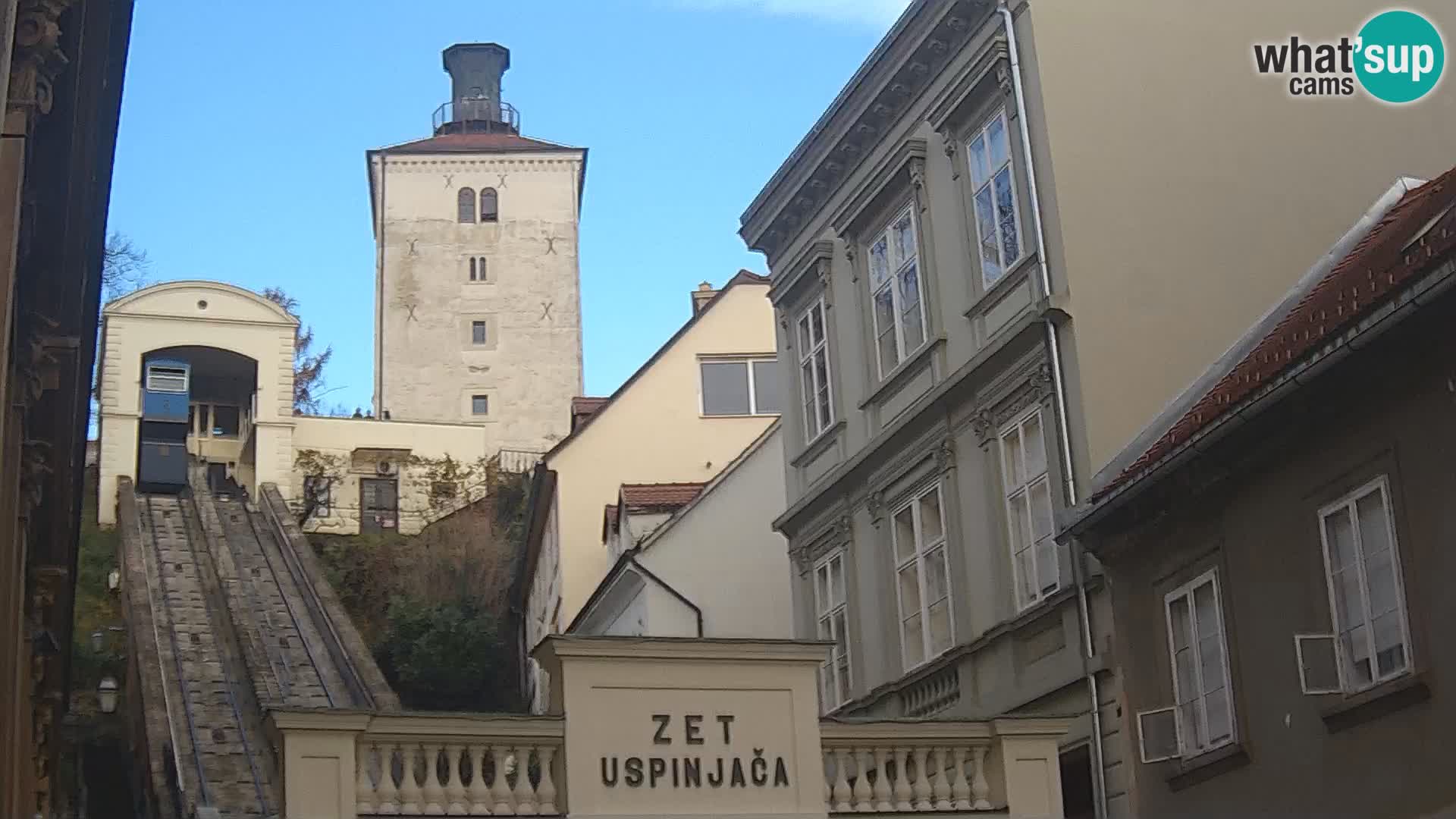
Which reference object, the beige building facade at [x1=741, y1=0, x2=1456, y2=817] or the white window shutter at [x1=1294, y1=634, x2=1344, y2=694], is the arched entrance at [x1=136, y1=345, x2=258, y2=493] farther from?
the white window shutter at [x1=1294, y1=634, x2=1344, y2=694]

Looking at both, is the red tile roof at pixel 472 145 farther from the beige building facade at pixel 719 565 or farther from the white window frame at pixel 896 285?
the white window frame at pixel 896 285

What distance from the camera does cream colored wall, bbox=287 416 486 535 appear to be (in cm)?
6100

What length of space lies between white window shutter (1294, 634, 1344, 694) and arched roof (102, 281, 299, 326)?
52.6 metres

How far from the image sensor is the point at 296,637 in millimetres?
37000

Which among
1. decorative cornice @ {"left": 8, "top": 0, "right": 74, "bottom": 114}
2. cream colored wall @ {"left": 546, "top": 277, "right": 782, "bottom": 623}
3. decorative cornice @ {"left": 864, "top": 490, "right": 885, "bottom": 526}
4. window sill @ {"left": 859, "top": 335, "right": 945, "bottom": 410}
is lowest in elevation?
decorative cornice @ {"left": 8, "top": 0, "right": 74, "bottom": 114}

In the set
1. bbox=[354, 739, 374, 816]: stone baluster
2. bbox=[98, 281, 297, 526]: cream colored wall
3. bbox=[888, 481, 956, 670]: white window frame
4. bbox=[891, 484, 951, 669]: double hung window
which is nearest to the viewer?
bbox=[354, 739, 374, 816]: stone baluster

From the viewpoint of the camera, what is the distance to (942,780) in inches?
630

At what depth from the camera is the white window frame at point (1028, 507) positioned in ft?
64.5

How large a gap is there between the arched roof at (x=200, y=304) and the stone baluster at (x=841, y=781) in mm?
50697

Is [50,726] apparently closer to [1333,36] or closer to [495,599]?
[1333,36]

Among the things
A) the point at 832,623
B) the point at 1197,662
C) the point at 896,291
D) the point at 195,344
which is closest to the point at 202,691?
the point at 832,623

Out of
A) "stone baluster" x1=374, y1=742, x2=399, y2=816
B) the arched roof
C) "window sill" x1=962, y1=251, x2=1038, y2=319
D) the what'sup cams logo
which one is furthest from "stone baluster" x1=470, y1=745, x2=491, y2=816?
the arched roof

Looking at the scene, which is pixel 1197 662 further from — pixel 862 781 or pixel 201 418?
pixel 201 418

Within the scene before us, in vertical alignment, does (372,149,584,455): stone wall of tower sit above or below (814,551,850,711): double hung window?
above
